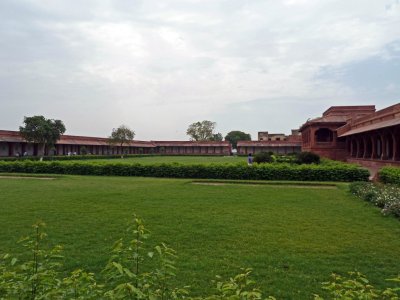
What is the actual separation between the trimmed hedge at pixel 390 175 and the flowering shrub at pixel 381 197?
49.6 inches

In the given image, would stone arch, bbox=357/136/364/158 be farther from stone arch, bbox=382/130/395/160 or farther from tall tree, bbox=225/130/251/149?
tall tree, bbox=225/130/251/149

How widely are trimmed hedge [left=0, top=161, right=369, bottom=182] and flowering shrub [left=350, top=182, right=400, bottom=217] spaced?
389 centimetres

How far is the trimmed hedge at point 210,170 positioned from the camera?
627 inches

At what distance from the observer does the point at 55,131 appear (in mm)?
39531

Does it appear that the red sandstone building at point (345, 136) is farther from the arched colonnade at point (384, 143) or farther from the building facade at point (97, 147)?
the building facade at point (97, 147)

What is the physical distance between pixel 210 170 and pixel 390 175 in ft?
26.2

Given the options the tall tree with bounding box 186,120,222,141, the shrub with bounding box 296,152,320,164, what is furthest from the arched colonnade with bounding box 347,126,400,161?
the tall tree with bounding box 186,120,222,141

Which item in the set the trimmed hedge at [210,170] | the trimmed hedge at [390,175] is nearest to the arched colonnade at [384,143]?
the trimmed hedge at [210,170]

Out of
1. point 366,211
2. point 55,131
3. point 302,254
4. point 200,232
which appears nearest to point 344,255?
point 302,254

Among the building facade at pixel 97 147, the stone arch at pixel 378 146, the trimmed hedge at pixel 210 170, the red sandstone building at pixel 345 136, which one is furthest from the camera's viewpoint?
the building facade at pixel 97 147

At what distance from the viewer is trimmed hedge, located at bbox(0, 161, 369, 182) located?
15930mm

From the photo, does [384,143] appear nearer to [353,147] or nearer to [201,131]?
[353,147]

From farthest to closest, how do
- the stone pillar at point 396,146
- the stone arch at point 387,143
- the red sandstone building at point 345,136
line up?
the red sandstone building at point 345,136 < the stone arch at point 387,143 < the stone pillar at point 396,146

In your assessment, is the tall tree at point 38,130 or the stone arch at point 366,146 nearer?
the stone arch at point 366,146
